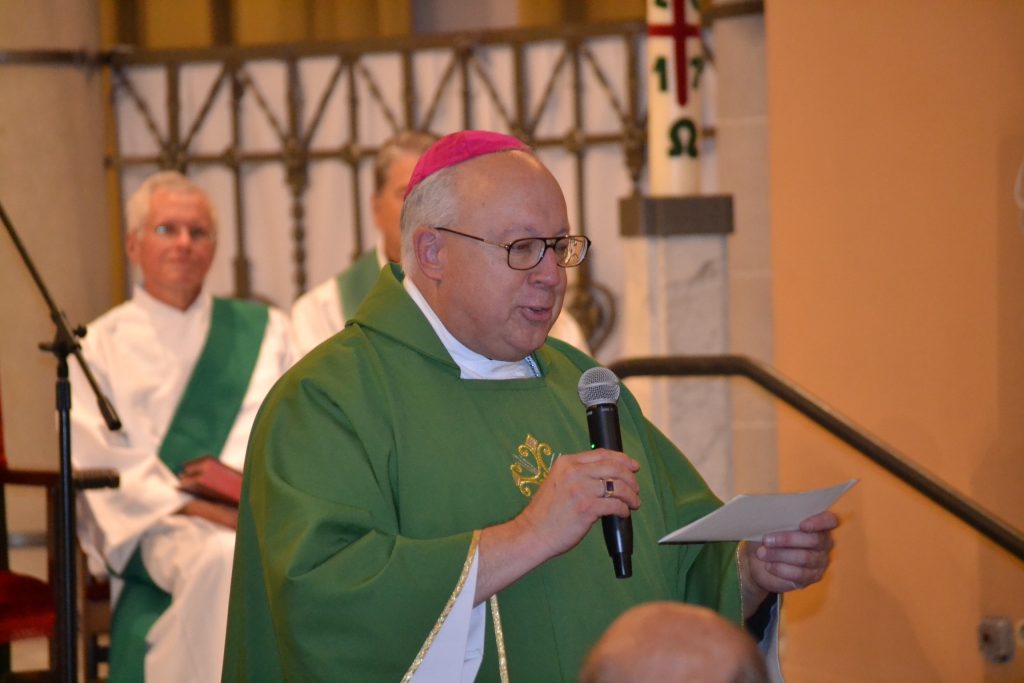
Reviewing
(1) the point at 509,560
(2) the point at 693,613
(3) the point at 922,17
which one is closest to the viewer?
(2) the point at 693,613

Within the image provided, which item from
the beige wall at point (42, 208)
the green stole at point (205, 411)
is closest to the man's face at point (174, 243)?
the green stole at point (205, 411)

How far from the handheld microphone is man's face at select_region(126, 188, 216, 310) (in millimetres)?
2796

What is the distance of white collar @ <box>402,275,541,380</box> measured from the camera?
112 inches

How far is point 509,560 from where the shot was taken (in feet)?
7.98

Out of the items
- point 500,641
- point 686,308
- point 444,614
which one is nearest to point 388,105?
point 686,308

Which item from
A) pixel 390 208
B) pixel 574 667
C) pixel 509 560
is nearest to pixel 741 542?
pixel 574 667

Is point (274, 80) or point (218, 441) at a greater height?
point (274, 80)

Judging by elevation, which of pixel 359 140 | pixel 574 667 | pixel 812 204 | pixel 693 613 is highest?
pixel 359 140

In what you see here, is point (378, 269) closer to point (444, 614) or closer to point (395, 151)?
point (395, 151)

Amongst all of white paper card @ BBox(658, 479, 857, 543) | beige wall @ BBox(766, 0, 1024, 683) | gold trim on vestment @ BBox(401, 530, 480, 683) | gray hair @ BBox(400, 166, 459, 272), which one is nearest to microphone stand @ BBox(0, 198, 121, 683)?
gray hair @ BBox(400, 166, 459, 272)

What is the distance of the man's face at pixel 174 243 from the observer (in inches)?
200

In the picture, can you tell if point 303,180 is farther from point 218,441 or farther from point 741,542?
point 741,542

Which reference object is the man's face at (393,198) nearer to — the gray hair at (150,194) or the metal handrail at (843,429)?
the gray hair at (150,194)

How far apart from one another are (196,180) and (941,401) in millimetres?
3757
